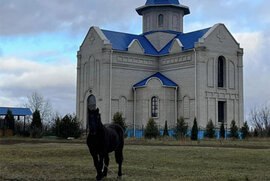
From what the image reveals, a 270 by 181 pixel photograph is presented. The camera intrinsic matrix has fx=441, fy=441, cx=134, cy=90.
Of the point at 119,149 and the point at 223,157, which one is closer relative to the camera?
the point at 119,149

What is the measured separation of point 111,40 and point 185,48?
8244 millimetres

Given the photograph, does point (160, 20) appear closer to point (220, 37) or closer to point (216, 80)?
point (220, 37)

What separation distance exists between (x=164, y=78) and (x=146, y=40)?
21.4ft

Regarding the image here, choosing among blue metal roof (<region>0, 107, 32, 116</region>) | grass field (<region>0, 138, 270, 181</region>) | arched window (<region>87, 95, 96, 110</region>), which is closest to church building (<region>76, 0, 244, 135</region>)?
arched window (<region>87, 95, 96, 110</region>)

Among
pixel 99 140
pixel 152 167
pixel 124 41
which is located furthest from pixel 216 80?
pixel 99 140

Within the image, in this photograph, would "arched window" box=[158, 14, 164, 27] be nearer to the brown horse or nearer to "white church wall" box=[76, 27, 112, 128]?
"white church wall" box=[76, 27, 112, 128]

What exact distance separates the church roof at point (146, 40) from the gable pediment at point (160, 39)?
421mm

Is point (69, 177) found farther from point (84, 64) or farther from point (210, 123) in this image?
point (84, 64)

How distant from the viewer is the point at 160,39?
5175 cm

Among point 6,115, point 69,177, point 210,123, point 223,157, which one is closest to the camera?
point 69,177

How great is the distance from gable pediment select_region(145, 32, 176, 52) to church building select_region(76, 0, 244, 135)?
1.33 ft

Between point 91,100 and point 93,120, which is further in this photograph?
point 91,100

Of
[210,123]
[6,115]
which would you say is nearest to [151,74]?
[210,123]

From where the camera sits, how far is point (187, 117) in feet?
151
